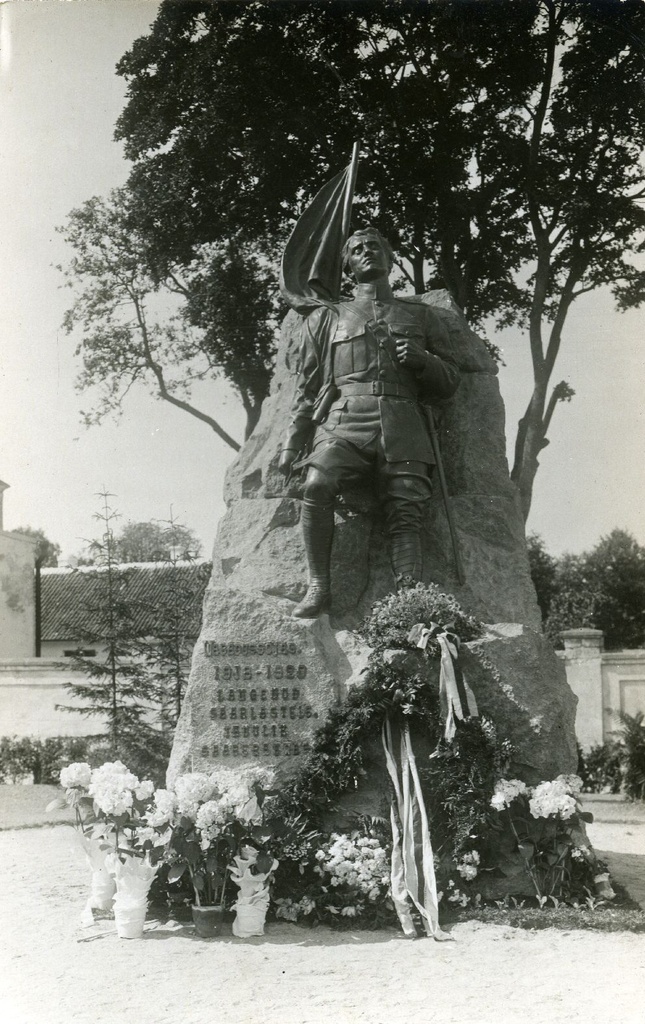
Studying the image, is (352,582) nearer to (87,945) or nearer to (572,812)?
(572,812)

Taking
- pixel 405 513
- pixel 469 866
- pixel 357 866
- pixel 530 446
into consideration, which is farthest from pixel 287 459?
pixel 530 446

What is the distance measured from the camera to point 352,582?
7.51m

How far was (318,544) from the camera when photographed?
23.8 ft

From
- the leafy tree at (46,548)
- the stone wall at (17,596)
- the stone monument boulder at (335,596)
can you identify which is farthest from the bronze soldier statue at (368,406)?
the leafy tree at (46,548)

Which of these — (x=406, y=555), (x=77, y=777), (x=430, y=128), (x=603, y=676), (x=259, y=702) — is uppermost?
(x=430, y=128)

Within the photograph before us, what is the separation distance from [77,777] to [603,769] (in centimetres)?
978

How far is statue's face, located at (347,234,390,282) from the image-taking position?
7.79 meters

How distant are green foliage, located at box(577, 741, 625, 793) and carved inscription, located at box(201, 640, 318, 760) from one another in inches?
329

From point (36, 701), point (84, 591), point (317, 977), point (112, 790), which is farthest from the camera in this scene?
point (84, 591)

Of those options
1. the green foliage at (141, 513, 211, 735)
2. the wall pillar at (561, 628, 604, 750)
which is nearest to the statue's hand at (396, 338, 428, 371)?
the green foliage at (141, 513, 211, 735)

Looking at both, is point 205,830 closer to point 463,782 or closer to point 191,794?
point 191,794

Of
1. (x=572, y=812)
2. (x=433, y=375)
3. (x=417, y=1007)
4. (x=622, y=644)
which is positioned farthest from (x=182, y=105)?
(x=622, y=644)

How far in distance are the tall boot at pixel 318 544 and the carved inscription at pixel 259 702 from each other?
622mm

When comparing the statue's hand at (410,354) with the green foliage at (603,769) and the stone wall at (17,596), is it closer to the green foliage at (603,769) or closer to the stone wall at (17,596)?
the green foliage at (603,769)
